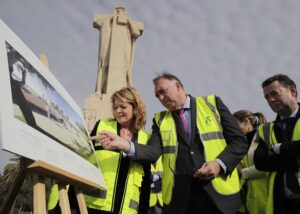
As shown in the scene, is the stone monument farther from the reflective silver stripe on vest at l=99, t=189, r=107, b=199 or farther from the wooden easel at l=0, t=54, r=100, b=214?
the wooden easel at l=0, t=54, r=100, b=214

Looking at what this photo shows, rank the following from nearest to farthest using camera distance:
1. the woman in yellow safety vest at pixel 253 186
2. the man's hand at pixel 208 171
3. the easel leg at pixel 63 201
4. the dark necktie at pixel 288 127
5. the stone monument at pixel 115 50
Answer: the easel leg at pixel 63 201 < the man's hand at pixel 208 171 < the dark necktie at pixel 288 127 < the woman in yellow safety vest at pixel 253 186 < the stone monument at pixel 115 50

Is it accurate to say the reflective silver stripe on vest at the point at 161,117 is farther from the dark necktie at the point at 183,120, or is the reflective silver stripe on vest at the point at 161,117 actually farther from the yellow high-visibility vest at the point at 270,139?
the yellow high-visibility vest at the point at 270,139

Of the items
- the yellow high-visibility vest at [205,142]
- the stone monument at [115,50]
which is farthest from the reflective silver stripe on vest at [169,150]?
the stone monument at [115,50]

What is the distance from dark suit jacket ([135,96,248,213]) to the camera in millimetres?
2158

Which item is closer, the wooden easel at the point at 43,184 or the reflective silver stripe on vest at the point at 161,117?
the wooden easel at the point at 43,184

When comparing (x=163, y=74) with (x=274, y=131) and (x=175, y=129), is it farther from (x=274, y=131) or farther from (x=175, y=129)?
(x=274, y=131)

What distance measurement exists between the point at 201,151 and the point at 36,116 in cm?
122

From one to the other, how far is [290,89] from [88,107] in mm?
8850

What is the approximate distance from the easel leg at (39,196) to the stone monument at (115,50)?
9.70 m

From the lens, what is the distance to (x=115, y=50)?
1217 centimetres

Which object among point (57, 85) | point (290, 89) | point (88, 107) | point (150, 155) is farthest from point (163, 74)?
point (88, 107)

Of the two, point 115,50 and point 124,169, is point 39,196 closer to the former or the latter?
point 124,169

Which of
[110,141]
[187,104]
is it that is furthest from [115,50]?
[110,141]

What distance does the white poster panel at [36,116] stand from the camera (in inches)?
54.5
